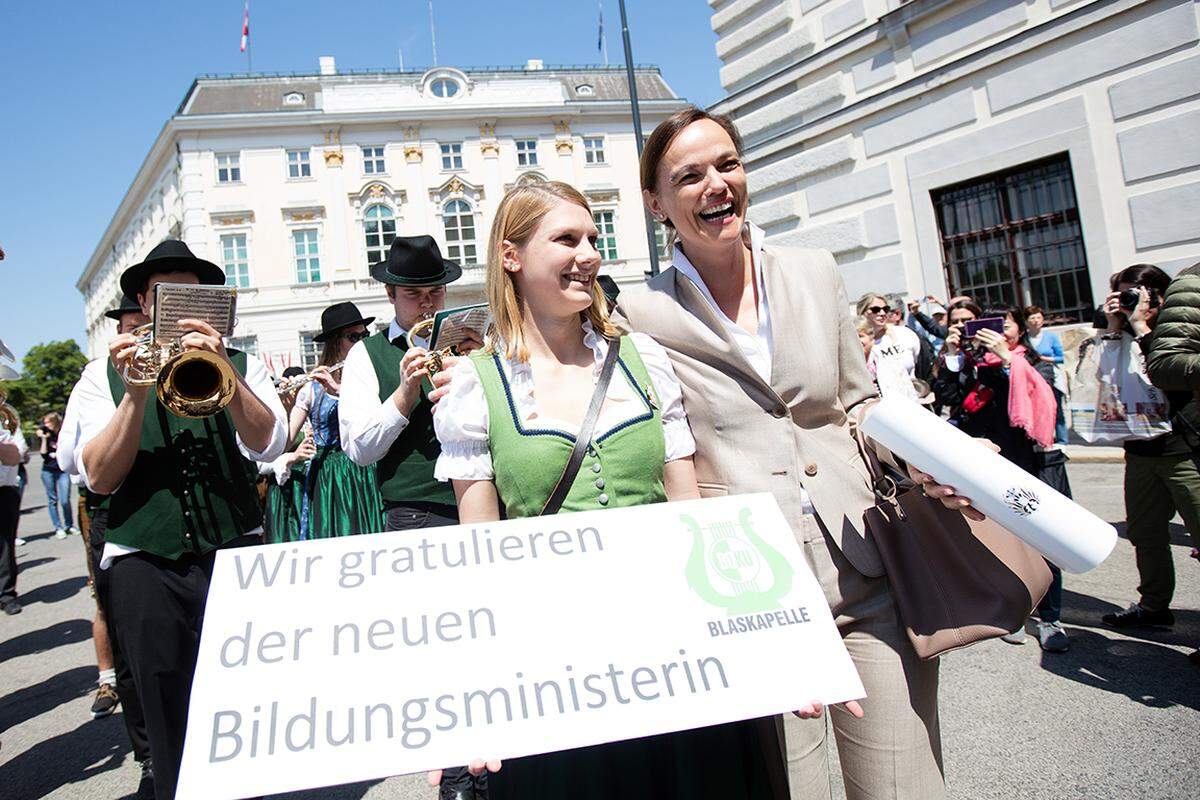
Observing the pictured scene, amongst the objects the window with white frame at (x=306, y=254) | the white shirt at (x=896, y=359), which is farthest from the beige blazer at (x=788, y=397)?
the window with white frame at (x=306, y=254)

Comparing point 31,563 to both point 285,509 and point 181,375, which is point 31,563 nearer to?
point 285,509

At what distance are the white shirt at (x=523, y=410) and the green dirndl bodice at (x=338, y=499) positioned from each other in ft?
10.1

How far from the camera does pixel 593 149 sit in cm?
3953

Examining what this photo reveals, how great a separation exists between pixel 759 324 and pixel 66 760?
469 cm

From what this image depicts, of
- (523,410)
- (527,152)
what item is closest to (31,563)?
(523,410)

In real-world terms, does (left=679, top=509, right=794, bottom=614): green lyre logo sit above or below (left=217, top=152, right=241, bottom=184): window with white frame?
below

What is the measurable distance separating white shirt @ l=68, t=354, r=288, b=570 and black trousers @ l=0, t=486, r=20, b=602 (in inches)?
220

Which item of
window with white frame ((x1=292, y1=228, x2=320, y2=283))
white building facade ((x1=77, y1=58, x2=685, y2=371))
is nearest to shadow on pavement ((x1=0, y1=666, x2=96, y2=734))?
white building facade ((x1=77, y1=58, x2=685, y2=371))

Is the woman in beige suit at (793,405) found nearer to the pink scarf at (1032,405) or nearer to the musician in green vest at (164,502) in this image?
the musician in green vest at (164,502)

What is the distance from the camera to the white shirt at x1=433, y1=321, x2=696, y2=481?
194cm

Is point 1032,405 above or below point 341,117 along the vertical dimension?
Result: below

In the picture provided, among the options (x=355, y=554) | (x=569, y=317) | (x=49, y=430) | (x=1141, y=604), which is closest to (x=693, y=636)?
(x=355, y=554)

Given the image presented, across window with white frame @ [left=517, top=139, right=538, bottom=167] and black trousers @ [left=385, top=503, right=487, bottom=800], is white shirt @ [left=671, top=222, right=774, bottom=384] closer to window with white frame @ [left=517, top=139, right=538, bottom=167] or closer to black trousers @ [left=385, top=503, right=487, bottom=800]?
black trousers @ [left=385, top=503, right=487, bottom=800]

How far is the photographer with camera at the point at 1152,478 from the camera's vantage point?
3900 millimetres
